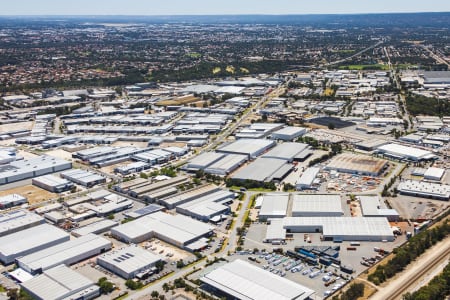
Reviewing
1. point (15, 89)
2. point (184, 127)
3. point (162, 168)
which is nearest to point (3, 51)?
point (15, 89)

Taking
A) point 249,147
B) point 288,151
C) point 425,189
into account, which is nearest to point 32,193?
point 249,147

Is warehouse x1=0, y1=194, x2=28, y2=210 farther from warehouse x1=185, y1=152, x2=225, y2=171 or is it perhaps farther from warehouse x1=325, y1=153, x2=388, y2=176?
warehouse x1=325, y1=153, x2=388, y2=176

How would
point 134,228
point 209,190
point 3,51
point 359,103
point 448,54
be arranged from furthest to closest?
1. point 3,51
2. point 448,54
3. point 359,103
4. point 209,190
5. point 134,228

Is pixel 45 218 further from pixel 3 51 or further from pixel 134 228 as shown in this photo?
pixel 3 51

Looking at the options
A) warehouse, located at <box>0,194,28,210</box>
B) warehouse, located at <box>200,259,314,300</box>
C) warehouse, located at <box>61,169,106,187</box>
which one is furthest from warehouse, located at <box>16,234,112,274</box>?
warehouse, located at <box>61,169,106,187</box>

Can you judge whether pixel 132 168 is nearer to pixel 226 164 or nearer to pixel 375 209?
pixel 226 164
